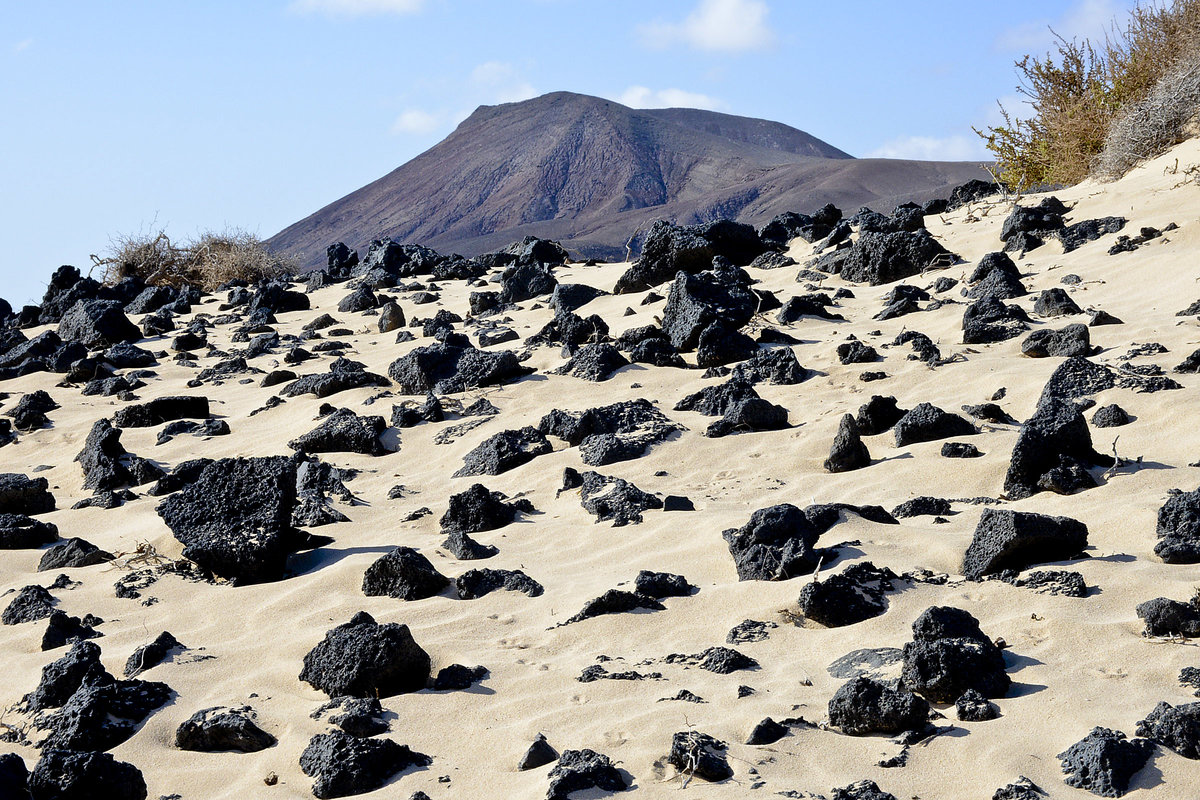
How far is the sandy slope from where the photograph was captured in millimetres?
3088

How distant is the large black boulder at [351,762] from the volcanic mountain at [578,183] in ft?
255

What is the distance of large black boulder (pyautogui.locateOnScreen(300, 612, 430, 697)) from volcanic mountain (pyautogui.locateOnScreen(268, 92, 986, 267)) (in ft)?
253

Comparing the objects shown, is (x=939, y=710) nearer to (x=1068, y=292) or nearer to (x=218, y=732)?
(x=218, y=732)

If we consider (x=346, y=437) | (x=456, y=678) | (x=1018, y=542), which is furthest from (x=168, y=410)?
(x=1018, y=542)

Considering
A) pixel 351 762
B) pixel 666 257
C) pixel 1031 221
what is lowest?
pixel 351 762

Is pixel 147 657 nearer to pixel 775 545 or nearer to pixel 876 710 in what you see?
pixel 775 545

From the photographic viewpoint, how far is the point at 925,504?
501 cm

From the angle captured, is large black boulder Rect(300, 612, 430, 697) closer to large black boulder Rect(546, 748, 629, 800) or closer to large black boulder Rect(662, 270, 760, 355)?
large black boulder Rect(546, 748, 629, 800)

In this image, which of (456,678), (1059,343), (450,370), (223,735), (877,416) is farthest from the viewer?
(450,370)

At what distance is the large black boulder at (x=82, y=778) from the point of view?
2920 millimetres

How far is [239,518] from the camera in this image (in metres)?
5.17

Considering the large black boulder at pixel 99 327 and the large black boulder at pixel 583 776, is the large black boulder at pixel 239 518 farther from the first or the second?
the large black boulder at pixel 99 327

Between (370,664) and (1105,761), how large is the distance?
222 centimetres

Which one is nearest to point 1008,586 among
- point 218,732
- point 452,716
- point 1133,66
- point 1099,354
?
point 452,716
